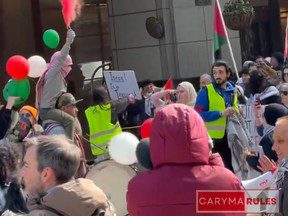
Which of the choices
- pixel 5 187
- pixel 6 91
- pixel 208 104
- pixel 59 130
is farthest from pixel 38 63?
pixel 5 187

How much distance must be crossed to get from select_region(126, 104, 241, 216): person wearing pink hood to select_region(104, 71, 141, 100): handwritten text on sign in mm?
7150

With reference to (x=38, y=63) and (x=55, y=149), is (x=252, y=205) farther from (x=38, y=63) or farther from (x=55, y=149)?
(x=38, y=63)

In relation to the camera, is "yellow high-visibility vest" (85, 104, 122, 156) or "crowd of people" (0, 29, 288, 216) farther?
"yellow high-visibility vest" (85, 104, 122, 156)

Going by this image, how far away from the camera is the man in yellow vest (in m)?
8.09

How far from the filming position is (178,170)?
324cm

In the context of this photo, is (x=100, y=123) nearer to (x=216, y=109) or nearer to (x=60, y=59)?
(x=60, y=59)

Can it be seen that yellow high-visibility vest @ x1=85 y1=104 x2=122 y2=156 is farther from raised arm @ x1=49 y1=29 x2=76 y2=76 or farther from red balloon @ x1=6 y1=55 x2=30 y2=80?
red balloon @ x1=6 y1=55 x2=30 y2=80

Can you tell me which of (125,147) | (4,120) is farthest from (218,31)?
(125,147)

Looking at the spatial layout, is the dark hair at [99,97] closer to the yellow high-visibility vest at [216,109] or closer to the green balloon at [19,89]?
the green balloon at [19,89]

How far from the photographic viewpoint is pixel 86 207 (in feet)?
10.6

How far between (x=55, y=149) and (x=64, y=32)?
10311mm

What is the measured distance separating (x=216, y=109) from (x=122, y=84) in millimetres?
2713

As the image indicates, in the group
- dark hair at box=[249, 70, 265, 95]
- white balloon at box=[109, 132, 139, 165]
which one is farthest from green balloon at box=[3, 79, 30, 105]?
dark hair at box=[249, 70, 265, 95]

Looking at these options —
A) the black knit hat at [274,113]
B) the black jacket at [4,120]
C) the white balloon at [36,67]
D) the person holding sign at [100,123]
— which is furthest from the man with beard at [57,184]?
the white balloon at [36,67]
